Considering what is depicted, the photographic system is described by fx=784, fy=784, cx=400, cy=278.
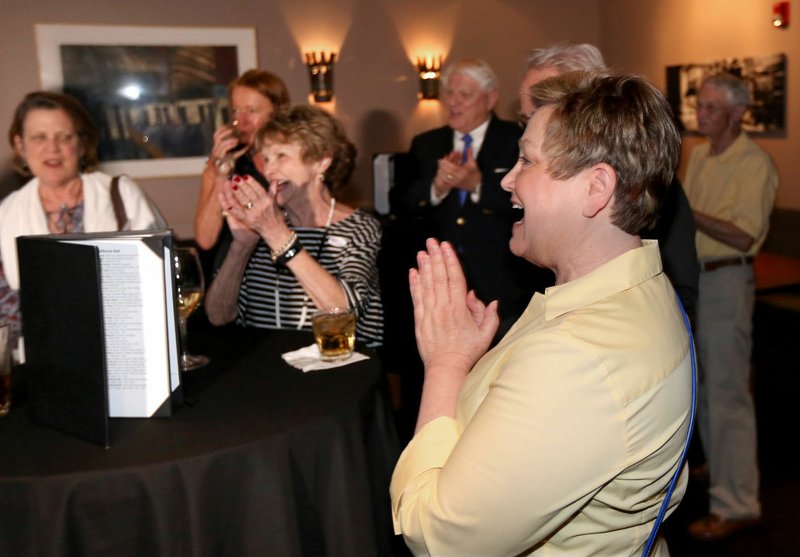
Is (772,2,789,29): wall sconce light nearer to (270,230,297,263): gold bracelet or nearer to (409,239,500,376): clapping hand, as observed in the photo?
(270,230,297,263): gold bracelet

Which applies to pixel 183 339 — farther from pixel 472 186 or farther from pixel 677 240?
pixel 472 186

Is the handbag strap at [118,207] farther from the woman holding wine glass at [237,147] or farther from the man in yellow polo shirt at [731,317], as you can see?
the man in yellow polo shirt at [731,317]

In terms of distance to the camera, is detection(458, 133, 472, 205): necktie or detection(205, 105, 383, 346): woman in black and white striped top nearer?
detection(205, 105, 383, 346): woman in black and white striped top

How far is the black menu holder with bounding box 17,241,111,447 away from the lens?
1.56 metres

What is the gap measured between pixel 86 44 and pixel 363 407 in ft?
16.0

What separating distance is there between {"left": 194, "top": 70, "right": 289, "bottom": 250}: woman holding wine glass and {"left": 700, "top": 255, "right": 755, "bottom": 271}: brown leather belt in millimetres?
1869

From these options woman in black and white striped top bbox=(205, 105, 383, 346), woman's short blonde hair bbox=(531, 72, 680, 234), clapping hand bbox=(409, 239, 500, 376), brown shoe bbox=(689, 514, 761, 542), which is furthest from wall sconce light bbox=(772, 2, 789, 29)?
clapping hand bbox=(409, 239, 500, 376)

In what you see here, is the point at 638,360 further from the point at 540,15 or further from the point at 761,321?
the point at 540,15

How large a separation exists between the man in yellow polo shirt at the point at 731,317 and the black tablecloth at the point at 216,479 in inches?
76.9

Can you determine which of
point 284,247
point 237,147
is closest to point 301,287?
point 284,247

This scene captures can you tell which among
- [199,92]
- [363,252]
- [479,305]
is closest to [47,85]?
[199,92]

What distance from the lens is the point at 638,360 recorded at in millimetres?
1072

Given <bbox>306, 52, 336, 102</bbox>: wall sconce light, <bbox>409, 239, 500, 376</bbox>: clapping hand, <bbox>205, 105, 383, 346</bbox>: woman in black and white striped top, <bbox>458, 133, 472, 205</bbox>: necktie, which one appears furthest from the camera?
<bbox>306, 52, 336, 102</bbox>: wall sconce light

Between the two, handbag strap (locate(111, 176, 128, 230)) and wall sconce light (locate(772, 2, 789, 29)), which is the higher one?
wall sconce light (locate(772, 2, 789, 29))
